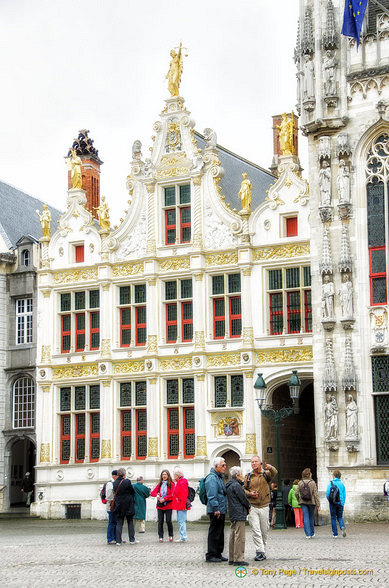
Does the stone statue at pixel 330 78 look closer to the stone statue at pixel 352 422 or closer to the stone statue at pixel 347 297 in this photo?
the stone statue at pixel 347 297

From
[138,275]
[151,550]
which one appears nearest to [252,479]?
[151,550]

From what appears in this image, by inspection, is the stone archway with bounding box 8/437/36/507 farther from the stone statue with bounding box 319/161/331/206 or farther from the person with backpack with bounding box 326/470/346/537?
the person with backpack with bounding box 326/470/346/537

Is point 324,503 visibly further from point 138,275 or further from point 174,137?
point 174,137

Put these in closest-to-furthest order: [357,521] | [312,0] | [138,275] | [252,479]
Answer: [252,479], [357,521], [312,0], [138,275]

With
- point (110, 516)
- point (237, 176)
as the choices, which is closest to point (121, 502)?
point (110, 516)

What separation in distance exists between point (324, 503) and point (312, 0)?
17153 mm

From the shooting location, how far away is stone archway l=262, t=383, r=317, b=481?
1553 inches

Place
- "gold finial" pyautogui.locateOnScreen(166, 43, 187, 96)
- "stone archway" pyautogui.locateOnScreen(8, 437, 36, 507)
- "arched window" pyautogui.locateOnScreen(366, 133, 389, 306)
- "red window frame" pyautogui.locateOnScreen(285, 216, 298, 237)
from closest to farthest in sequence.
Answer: "arched window" pyautogui.locateOnScreen(366, 133, 389, 306) < "red window frame" pyautogui.locateOnScreen(285, 216, 298, 237) < "gold finial" pyautogui.locateOnScreen(166, 43, 187, 96) < "stone archway" pyautogui.locateOnScreen(8, 437, 36, 507)

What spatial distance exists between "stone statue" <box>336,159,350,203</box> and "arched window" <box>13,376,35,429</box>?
54.9 feet

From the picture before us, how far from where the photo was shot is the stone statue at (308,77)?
1417 inches

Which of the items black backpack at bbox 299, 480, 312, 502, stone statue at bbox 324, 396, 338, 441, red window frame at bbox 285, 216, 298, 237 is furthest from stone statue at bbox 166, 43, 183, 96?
black backpack at bbox 299, 480, 312, 502

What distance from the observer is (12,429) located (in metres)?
44.7

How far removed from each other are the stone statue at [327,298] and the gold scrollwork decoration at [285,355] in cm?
343

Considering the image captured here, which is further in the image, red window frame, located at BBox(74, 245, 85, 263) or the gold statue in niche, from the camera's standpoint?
red window frame, located at BBox(74, 245, 85, 263)
